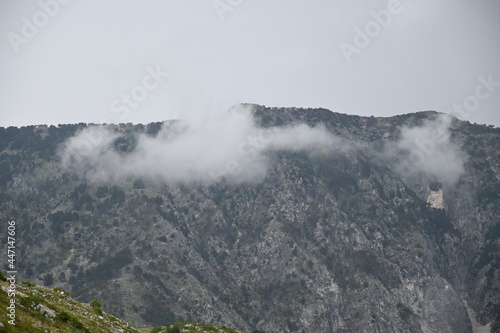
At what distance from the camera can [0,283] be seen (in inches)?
1315

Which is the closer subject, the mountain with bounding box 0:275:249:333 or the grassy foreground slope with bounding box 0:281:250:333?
the mountain with bounding box 0:275:249:333

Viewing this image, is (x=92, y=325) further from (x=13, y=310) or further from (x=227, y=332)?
(x=227, y=332)

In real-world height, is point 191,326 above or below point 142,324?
above

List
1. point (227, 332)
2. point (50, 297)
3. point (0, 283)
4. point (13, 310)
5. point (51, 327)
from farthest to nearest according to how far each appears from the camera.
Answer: point (227, 332), point (50, 297), point (0, 283), point (51, 327), point (13, 310)

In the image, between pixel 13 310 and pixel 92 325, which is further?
pixel 92 325

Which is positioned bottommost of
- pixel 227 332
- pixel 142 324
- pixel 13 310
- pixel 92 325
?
pixel 142 324

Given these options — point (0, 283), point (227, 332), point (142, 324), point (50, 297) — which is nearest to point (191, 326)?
point (227, 332)

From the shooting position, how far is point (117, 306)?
648ft

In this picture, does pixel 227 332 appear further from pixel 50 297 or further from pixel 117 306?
pixel 117 306

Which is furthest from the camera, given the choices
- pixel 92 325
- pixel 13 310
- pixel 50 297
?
A: pixel 50 297

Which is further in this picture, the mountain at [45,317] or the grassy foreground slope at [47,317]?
the grassy foreground slope at [47,317]

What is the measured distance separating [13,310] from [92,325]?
10859 mm

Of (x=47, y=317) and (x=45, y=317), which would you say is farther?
(x=47, y=317)

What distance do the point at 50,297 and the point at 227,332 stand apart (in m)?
42.4
